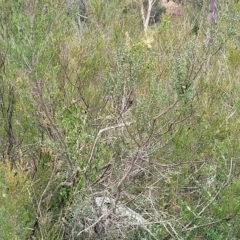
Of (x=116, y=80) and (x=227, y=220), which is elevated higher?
(x=116, y=80)

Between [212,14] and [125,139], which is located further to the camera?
[212,14]

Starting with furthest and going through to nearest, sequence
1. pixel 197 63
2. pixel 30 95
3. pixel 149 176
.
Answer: pixel 149 176 → pixel 197 63 → pixel 30 95

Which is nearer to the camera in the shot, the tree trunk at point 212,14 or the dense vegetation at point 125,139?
the dense vegetation at point 125,139

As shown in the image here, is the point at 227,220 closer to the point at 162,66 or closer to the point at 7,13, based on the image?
the point at 162,66

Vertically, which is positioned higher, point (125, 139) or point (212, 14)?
point (125, 139)

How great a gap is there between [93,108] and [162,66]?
63 centimetres

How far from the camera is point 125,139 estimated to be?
3.16m

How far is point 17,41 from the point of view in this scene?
2635mm

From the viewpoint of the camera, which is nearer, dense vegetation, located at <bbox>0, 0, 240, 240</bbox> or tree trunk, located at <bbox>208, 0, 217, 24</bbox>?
dense vegetation, located at <bbox>0, 0, 240, 240</bbox>

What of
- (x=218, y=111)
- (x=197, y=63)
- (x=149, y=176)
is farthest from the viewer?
(x=149, y=176)

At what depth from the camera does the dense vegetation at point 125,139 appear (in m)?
2.73

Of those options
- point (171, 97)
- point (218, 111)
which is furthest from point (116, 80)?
point (218, 111)

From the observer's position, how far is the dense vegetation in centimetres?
273

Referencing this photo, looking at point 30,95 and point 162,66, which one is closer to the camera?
point 30,95
